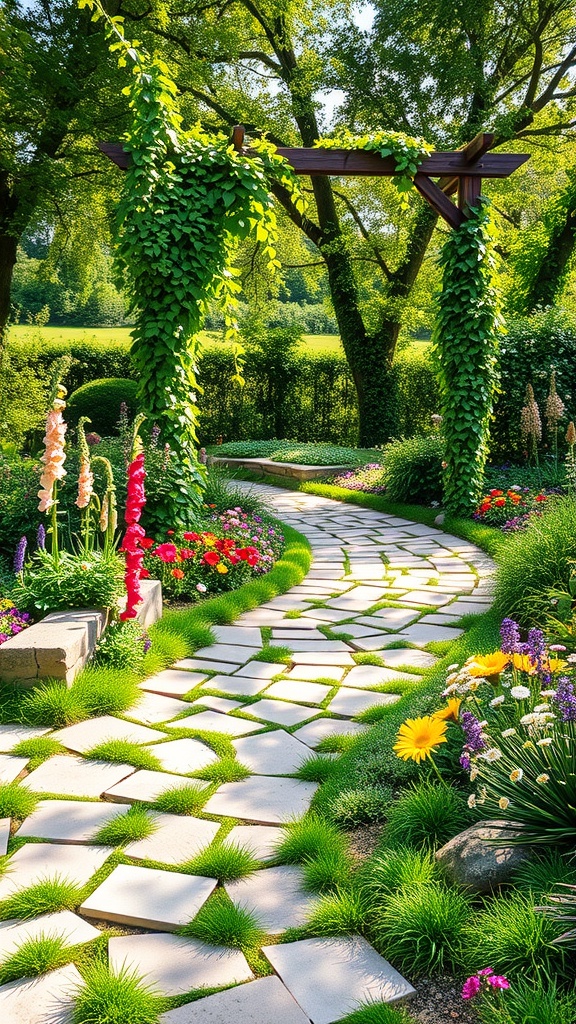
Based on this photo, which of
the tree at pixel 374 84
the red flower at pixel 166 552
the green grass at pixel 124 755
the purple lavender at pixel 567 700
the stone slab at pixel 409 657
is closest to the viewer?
the purple lavender at pixel 567 700

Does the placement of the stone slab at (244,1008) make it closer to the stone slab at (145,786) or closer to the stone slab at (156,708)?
the stone slab at (145,786)

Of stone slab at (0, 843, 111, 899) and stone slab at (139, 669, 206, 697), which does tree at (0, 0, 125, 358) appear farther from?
stone slab at (0, 843, 111, 899)

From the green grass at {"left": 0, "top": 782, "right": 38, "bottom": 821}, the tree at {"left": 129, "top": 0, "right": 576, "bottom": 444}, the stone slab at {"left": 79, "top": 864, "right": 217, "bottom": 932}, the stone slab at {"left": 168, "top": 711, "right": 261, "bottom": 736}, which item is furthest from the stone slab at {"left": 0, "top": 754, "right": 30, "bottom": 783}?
the tree at {"left": 129, "top": 0, "right": 576, "bottom": 444}

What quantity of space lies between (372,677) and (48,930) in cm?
212

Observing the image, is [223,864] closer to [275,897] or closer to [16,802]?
[275,897]

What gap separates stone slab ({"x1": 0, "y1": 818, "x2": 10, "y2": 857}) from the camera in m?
2.35

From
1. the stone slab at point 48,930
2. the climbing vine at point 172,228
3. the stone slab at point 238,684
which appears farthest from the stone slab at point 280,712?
the climbing vine at point 172,228

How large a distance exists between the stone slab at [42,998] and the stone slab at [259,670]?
6.69 ft

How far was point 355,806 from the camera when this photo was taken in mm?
2521

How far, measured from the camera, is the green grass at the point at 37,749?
2.92 meters

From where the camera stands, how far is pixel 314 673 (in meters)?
3.88

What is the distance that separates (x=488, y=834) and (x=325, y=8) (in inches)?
628

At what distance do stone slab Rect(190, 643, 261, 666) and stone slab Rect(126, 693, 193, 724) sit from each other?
0.53 metres

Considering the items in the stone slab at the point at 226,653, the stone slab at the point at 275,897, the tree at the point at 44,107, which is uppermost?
the tree at the point at 44,107
